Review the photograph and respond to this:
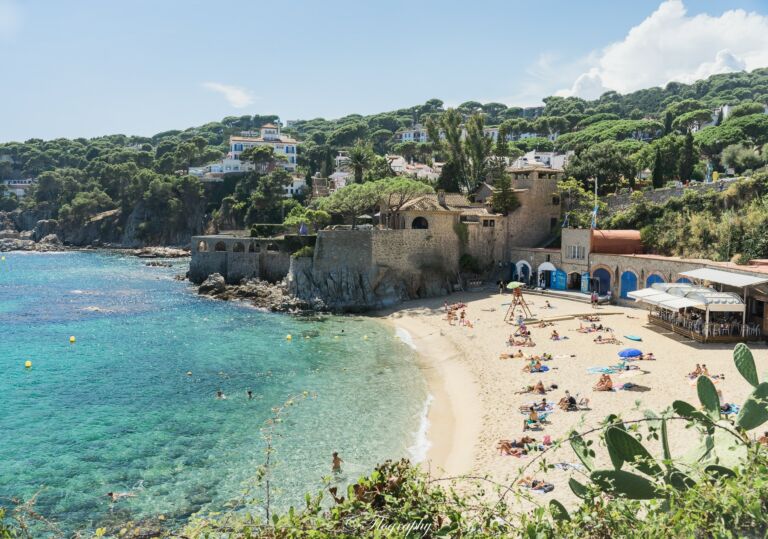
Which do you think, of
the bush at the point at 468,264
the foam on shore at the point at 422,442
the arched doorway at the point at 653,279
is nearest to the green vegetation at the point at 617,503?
the foam on shore at the point at 422,442

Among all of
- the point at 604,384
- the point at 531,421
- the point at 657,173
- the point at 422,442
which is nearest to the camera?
the point at 531,421

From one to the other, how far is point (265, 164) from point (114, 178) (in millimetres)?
32400

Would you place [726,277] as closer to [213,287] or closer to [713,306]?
[713,306]

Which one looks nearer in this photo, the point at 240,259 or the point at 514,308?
the point at 514,308

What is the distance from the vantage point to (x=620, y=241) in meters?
36.7

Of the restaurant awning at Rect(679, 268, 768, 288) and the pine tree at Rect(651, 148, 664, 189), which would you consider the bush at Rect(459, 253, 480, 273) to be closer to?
the pine tree at Rect(651, 148, 664, 189)

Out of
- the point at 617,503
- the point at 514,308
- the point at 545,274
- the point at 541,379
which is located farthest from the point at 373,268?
the point at 617,503

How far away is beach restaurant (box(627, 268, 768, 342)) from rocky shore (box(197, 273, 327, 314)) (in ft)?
76.4

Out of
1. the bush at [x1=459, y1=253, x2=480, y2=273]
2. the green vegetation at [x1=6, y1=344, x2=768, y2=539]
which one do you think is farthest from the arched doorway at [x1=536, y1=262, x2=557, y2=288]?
the green vegetation at [x1=6, y1=344, x2=768, y2=539]

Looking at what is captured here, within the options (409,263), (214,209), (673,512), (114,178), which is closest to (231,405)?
(673,512)

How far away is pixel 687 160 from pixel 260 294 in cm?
3910

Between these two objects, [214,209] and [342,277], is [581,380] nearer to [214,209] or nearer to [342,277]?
[342,277]

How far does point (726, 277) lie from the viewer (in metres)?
24.4

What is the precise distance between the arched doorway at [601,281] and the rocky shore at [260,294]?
19.2 m
